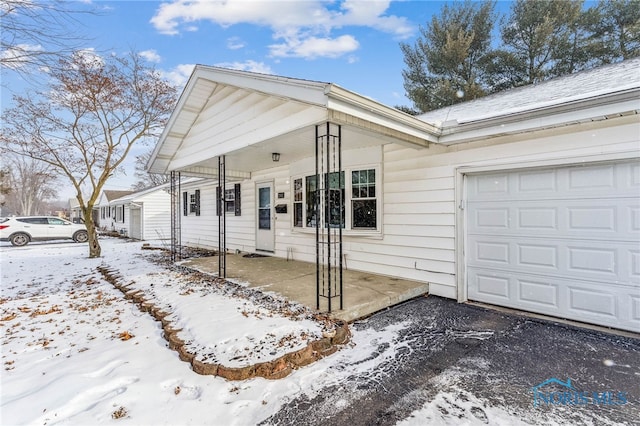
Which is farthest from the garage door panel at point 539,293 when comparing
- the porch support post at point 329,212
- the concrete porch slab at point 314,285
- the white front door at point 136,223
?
the white front door at point 136,223

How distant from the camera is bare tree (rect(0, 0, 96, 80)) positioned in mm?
3379

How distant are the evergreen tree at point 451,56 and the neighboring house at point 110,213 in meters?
18.9

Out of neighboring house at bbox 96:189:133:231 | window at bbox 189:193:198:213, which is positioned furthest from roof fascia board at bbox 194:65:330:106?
neighboring house at bbox 96:189:133:231

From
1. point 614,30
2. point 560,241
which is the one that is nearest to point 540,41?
point 614,30

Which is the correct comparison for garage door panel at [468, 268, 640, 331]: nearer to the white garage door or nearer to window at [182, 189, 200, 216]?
the white garage door

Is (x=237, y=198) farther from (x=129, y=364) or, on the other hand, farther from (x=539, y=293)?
(x=539, y=293)

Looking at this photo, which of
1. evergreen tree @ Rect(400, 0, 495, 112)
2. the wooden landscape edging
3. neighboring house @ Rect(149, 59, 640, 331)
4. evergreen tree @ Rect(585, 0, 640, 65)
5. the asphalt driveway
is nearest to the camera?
the asphalt driveway

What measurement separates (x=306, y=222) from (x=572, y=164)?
4.78 metres

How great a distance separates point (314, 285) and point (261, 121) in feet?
8.72

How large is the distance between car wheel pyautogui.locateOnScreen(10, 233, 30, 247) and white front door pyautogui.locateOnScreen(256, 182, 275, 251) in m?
12.9

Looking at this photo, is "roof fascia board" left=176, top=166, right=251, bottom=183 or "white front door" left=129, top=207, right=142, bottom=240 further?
"white front door" left=129, top=207, right=142, bottom=240

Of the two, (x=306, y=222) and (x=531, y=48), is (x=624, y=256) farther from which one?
(x=531, y=48)

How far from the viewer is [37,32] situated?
348cm

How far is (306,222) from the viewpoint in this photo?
697cm
